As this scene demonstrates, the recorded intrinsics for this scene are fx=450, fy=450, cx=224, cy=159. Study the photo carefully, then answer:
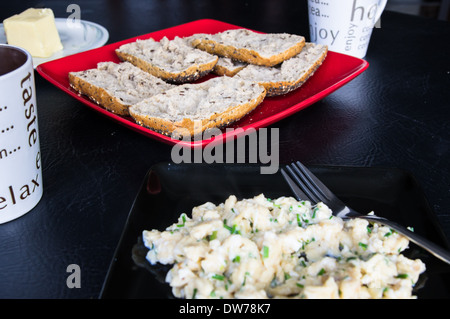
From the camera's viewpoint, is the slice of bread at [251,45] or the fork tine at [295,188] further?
the slice of bread at [251,45]

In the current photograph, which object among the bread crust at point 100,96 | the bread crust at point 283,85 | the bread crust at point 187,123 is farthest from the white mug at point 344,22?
the bread crust at point 100,96

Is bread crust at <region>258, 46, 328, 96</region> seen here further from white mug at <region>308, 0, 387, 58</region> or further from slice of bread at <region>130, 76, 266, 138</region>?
white mug at <region>308, 0, 387, 58</region>

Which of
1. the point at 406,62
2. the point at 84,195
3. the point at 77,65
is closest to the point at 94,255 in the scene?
the point at 84,195

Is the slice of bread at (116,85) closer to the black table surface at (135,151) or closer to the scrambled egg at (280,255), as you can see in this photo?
the black table surface at (135,151)

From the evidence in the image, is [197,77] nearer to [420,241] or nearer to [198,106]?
[198,106]

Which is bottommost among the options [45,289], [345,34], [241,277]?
[45,289]
